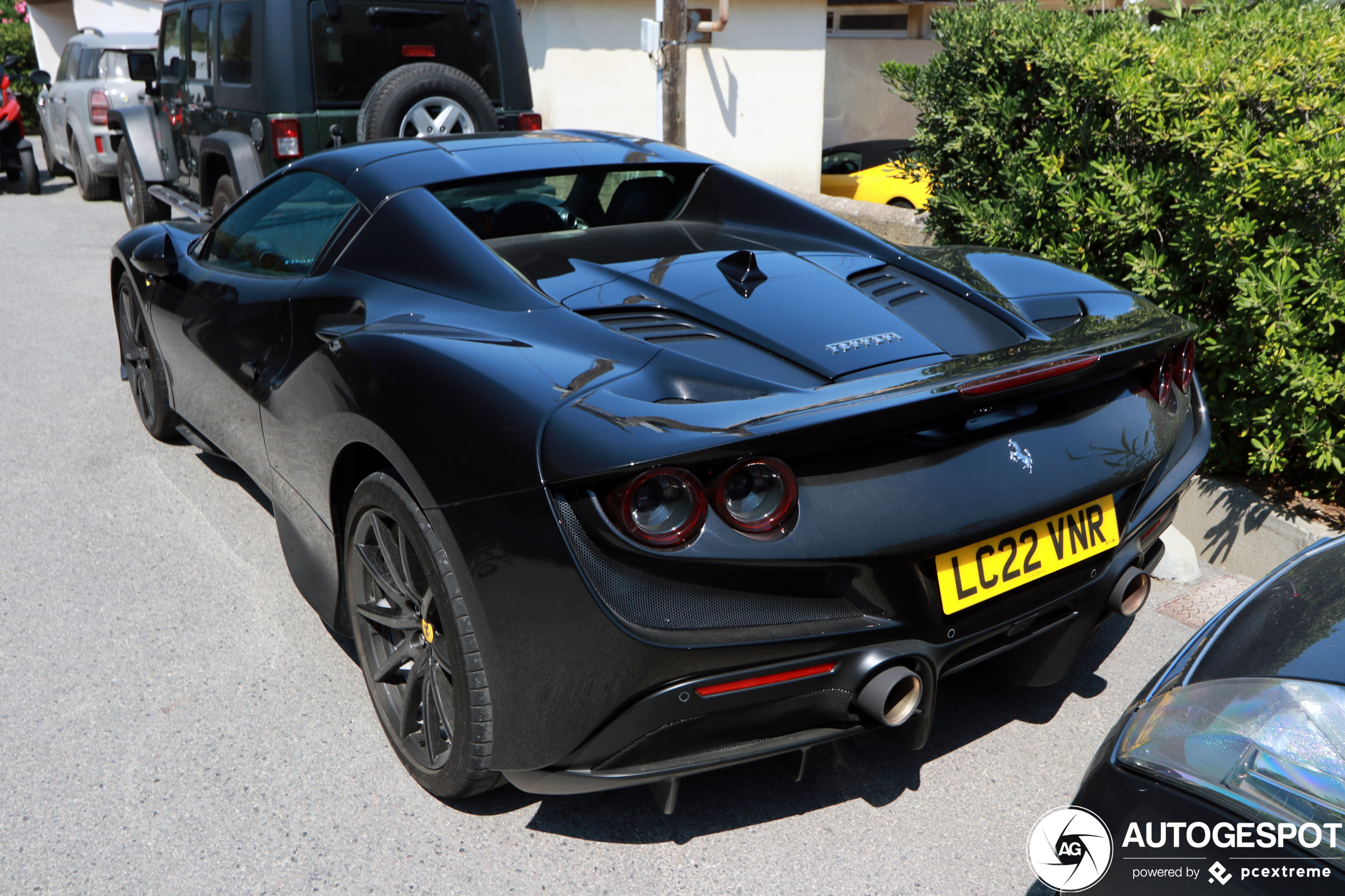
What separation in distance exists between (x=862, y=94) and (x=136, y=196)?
34.7ft

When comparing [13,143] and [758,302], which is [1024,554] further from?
[13,143]

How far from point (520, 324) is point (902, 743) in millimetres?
1227

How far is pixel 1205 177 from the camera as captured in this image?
3914 millimetres

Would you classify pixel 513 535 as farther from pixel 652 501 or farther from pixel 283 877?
pixel 283 877

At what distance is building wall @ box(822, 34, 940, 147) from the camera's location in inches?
639

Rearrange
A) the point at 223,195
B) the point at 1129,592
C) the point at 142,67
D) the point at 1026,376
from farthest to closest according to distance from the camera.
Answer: the point at 142,67
the point at 223,195
the point at 1129,592
the point at 1026,376

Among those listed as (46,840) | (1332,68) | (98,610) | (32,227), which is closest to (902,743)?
(46,840)

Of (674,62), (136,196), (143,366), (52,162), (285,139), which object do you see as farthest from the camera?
(52,162)

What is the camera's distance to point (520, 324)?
8.02 ft

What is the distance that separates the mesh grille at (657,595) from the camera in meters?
1.93

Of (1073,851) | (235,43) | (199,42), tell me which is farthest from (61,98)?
(1073,851)

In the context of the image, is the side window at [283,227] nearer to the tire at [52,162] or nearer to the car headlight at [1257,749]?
the car headlight at [1257,749]

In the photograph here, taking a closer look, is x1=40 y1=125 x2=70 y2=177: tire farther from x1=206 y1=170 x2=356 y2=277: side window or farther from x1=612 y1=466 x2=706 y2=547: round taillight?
x1=612 y1=466 x2=706 y2=547: round taillight

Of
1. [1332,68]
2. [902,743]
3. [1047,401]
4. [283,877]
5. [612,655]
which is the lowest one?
[283,877]
